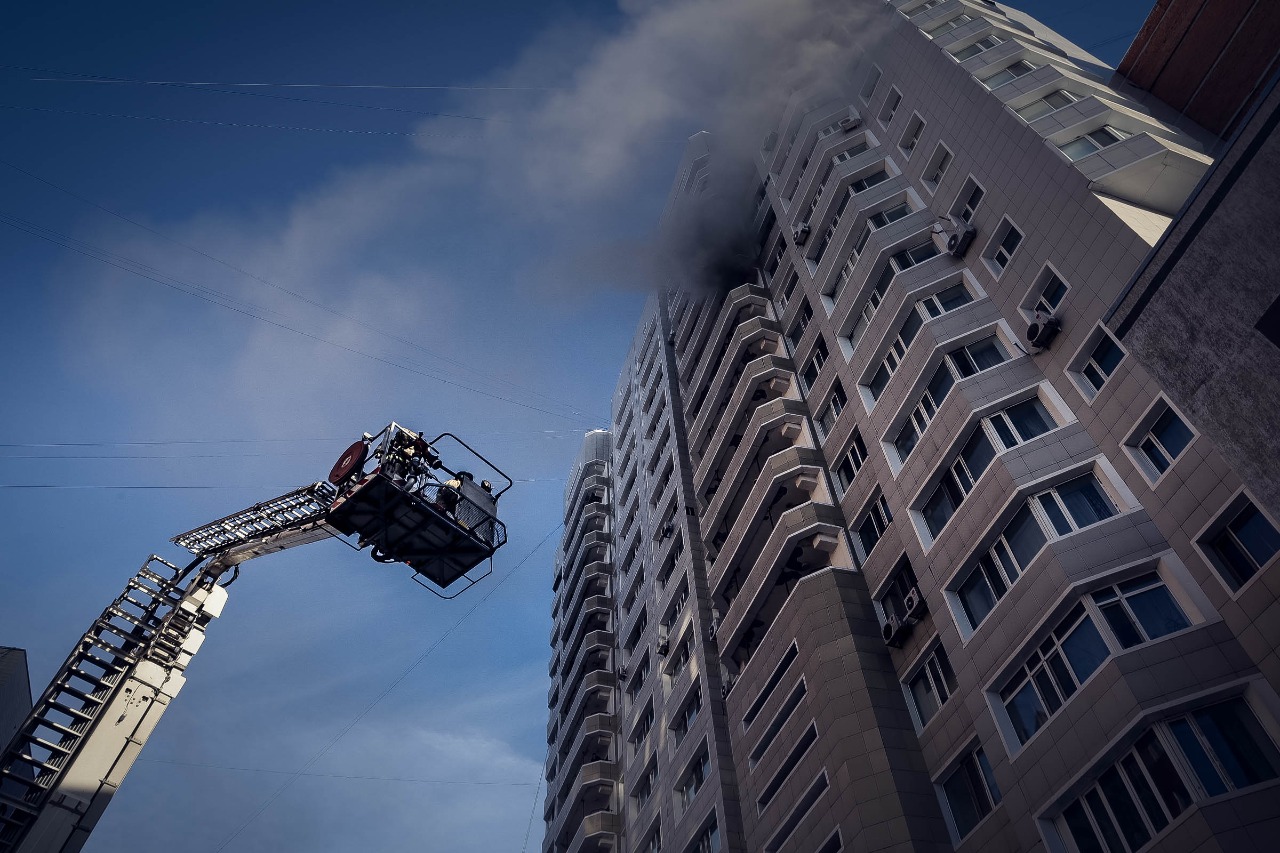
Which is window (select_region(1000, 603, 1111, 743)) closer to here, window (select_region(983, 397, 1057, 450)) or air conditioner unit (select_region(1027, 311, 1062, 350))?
window (select_region(983, 397, 1057, 450))

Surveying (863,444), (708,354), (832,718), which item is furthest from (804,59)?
(832,718)

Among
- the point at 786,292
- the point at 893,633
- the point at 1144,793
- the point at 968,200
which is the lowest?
the point at 1144,793

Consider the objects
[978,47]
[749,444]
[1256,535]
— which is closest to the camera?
[1256,535]

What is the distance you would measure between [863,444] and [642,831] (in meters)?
17.5

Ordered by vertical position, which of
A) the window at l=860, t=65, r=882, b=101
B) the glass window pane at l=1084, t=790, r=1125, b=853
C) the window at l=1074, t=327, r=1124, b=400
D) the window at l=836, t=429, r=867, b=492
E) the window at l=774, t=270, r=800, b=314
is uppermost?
the window at l=860, t=65, r=882, b=101

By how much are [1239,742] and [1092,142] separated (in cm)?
1683

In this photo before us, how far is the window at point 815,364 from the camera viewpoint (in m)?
32.0

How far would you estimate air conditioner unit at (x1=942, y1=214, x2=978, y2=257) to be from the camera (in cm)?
2511

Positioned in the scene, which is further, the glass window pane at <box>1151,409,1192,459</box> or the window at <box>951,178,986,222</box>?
the window at <box>951,178,986,222</box>

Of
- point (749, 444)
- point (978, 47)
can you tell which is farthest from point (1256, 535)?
point (978, 47)

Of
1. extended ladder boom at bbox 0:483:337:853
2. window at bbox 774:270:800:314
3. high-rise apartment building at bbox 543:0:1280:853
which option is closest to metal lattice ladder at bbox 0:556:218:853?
extended ladder boom at bbox 0:483:337:853

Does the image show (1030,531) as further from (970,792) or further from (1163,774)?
(970,792)

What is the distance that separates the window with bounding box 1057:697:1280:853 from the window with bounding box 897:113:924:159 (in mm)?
23155

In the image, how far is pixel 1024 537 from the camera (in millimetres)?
18312
